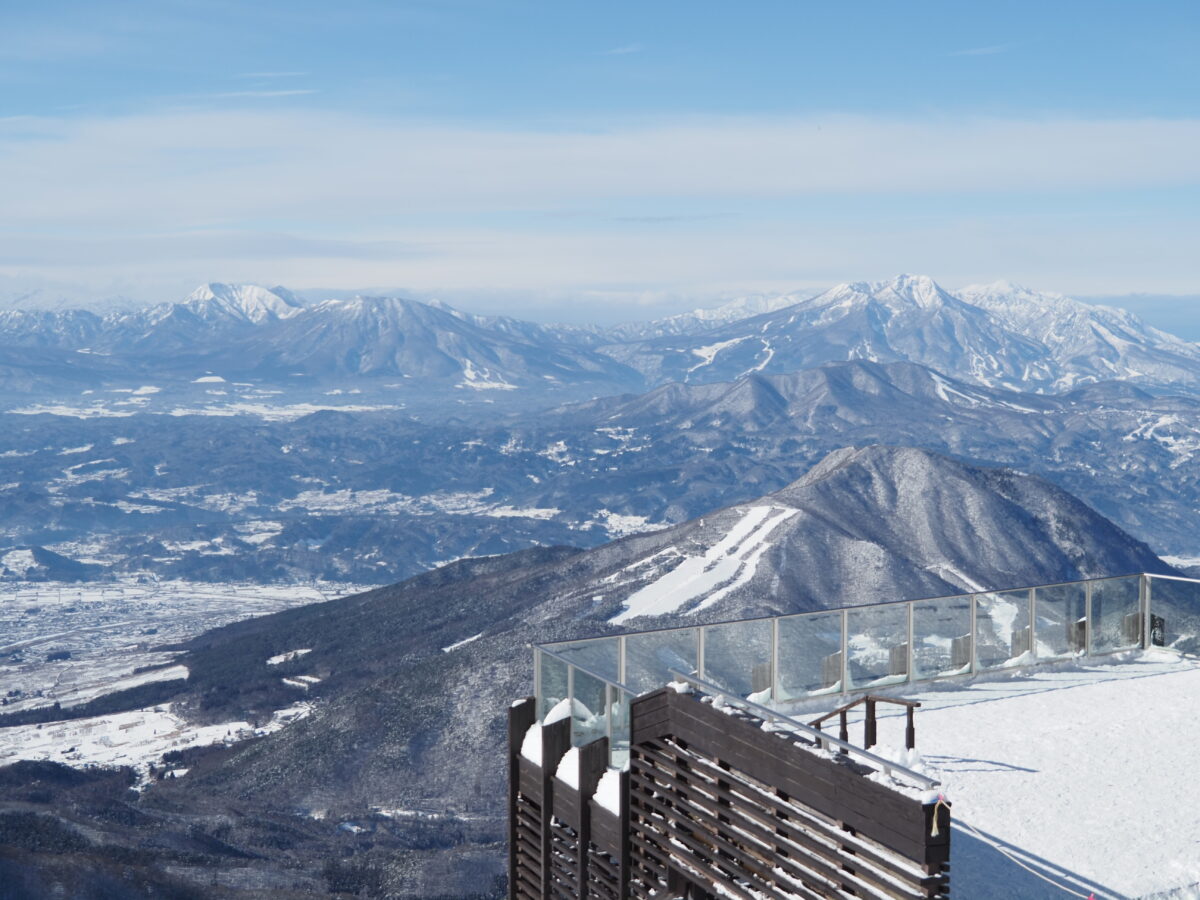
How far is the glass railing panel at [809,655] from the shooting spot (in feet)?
89.5

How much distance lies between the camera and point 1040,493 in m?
184

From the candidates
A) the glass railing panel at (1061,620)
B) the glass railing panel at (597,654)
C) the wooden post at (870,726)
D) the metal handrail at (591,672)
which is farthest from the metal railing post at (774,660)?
the glass railing panel at (1061,620)

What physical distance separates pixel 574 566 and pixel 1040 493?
74626mm

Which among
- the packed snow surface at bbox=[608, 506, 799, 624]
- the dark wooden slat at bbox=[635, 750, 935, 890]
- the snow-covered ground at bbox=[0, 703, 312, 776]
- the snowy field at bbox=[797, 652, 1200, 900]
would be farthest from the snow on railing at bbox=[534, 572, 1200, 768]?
the snow-covered ground at bbox=[0, 703, 312, 776]

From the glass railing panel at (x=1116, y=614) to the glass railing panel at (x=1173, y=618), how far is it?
46 centimetres

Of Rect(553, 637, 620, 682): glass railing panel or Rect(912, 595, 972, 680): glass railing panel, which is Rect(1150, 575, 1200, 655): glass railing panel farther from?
Rect(553, 637, 620, 682): glass railing panel

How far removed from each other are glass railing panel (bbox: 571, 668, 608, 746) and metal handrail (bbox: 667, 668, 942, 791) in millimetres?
1814

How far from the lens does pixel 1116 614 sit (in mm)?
33344

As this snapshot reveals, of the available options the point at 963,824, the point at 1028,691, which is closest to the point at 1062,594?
the point at 1028,691

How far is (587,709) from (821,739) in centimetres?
652

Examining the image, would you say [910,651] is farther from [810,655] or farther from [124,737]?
[124,737]

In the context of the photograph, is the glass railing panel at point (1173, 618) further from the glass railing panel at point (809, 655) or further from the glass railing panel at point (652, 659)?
the glass railing panel at point (652, 659)

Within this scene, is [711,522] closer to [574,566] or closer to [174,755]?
[574,566]

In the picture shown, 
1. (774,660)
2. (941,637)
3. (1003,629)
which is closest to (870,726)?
(774,660)
